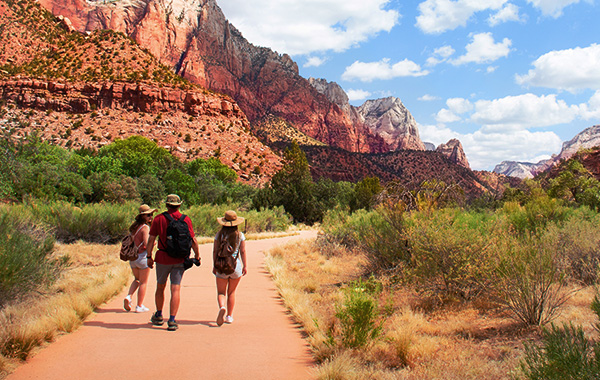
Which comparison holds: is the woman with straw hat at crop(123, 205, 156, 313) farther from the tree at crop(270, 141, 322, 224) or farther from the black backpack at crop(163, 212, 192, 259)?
the tree at crop(270, 141, 322, 224)

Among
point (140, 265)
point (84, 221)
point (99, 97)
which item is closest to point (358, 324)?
point (140, 265)

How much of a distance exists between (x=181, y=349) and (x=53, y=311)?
249 cm

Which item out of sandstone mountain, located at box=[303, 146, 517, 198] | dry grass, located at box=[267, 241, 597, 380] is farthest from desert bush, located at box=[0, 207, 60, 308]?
sandstone mountain, located at box=[303, 146, 517, 198]

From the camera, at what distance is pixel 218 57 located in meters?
154

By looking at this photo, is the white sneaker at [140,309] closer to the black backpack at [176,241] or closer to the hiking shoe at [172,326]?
the hiking shoe at [172,326]

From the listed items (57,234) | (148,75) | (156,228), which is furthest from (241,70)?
(156,228)

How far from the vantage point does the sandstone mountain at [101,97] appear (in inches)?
2251

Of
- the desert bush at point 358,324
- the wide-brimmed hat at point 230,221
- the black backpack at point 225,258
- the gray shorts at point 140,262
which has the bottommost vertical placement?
the desert bush at point 358,324

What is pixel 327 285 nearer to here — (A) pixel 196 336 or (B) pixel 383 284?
(B) pixel 383 284

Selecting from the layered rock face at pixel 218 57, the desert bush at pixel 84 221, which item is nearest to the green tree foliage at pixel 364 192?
the desert bush at pixel 84 221

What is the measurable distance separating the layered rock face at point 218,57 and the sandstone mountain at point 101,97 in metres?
57.3

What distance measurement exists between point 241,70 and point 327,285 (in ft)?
539

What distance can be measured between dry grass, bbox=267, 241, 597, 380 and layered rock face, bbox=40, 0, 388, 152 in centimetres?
13420

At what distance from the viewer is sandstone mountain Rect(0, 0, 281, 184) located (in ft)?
188
